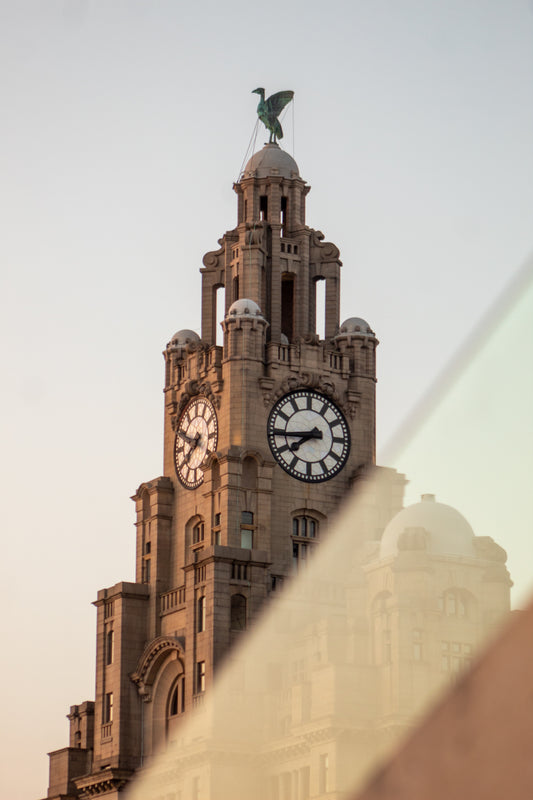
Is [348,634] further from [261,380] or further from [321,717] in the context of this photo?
[261,380]

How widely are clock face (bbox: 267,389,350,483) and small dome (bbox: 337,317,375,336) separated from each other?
5408 millimetres

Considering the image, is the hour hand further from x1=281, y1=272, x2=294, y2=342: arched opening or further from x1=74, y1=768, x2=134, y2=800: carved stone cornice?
x1=74, y1=768, x2=134, y2=800: carved stone cornice

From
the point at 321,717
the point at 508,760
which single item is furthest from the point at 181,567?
the point at 508,760

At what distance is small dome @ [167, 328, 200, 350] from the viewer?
94312 mm

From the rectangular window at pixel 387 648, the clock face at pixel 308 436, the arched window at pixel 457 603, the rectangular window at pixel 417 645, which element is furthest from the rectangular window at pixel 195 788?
the clock face at pixel 308 436

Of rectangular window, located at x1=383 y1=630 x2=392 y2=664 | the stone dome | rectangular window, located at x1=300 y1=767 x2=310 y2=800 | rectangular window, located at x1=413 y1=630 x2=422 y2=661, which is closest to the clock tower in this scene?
rectangular window, located at x1=300 y1=767 x2=310 y2=800

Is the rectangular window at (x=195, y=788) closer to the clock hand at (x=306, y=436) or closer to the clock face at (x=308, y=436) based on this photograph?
the clock face at (x=308, y=436)

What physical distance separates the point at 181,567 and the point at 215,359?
1294 centimetres

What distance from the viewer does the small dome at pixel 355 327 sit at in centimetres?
9212

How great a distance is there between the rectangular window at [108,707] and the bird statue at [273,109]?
128 feet

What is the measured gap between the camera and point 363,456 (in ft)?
294

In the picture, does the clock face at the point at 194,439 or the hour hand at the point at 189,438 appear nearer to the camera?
the clock face at the point at 194,439

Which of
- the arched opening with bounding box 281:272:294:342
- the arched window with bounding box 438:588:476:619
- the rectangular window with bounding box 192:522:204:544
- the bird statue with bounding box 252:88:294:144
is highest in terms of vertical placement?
the bird statue with bounding box 252:88:294:144

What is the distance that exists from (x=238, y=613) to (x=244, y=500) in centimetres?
662
